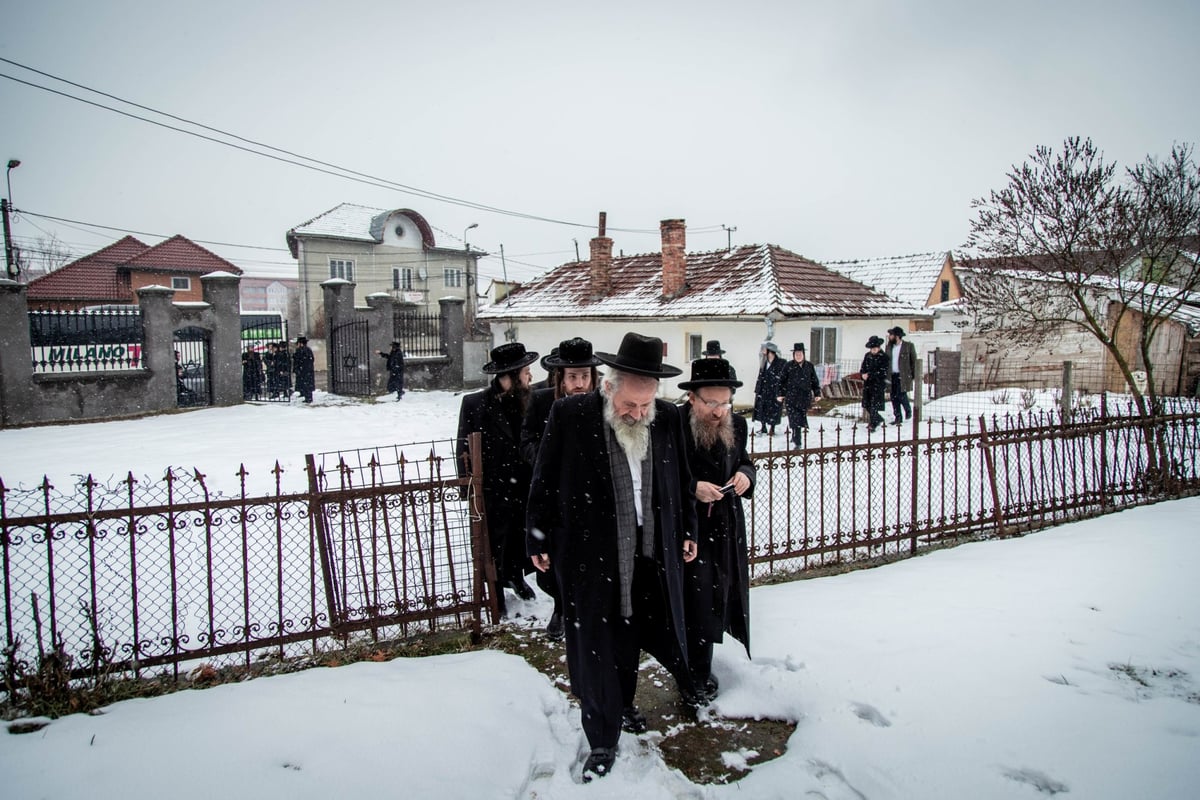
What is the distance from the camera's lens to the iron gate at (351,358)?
734 inches

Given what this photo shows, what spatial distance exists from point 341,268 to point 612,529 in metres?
37.4

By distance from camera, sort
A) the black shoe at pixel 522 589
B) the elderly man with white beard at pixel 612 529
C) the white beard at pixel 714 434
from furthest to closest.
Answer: the black shoe at pixel 522 589
the white beard at pixel 714 434
the elderly man with white beard at pixel 612 529

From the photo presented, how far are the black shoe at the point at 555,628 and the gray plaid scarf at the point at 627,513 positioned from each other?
114 centimetres

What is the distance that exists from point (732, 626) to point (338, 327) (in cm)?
1758

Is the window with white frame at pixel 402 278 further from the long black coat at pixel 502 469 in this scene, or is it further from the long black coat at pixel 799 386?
the long black coat at pixel 502 469

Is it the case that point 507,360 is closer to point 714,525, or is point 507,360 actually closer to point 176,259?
point 714,525

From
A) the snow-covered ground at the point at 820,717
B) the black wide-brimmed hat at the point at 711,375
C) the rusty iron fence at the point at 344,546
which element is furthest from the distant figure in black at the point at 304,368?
the black wide-brimmed hat at the point at 711,375

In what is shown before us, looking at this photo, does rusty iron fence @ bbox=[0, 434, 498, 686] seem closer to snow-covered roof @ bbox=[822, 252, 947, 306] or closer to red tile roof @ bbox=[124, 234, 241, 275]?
snow-covered roof @ bbox=[822, 252, 947, 306]

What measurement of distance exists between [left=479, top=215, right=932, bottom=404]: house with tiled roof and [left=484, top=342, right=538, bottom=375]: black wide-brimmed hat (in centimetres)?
1266

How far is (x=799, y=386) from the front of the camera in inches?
409

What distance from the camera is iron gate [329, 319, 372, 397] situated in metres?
18.7

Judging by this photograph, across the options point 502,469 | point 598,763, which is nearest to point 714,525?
point 598,763

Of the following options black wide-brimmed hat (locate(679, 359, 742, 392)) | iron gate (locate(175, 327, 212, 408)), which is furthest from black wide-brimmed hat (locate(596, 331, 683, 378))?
iron gate (locate(175, 327, 212, 408))

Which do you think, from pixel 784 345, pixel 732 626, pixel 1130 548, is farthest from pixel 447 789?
pixel 784 345
